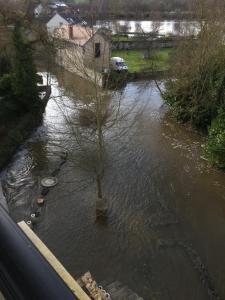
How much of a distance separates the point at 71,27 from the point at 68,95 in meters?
11.7

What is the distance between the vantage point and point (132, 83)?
2920 centimetres

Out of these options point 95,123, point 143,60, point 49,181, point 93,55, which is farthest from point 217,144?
point 143,60

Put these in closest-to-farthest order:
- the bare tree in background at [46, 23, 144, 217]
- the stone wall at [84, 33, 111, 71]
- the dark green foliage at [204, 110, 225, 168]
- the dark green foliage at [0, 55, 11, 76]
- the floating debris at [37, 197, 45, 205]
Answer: the stone wall at [84, 33, 111, 71], the bare tree in background at [46, 23, 144, 217], the floating debris at [37, 197, 45, 205], the dark green foliage at [204, 110, 225, 168], the dark green foliage at [0, 55, 11, 76]

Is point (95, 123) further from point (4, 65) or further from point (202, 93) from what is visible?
point (4, 65)

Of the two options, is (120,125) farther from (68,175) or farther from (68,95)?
(68,175)

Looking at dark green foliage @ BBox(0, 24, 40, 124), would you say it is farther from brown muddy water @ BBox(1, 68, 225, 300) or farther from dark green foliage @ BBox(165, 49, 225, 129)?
dark green foliage @ BBox(165, 49, 225, 129)

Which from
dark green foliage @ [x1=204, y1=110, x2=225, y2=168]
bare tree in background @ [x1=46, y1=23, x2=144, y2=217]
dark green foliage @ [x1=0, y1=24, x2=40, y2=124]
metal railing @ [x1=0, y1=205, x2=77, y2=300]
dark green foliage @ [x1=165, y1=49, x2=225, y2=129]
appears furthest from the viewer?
dark green foliage @ [x1=0, y1=24, x2=40, y2=124]

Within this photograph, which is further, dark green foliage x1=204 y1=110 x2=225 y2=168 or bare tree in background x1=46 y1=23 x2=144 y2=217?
dark green foliage x1=204 y1=110 x2=225 y2=168

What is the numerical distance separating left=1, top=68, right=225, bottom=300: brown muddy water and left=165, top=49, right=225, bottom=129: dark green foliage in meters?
1.18

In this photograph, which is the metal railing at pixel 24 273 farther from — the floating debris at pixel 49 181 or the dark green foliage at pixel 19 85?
the dark green foliage at pixel 19 85

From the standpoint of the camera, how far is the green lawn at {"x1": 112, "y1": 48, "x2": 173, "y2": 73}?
3134 centimetres

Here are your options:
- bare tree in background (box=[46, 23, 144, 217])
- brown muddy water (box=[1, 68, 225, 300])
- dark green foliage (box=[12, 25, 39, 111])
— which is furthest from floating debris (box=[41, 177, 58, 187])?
dark green foliage (box=[12, 25, 39, 111])

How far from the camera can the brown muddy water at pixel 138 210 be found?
10.1 metres

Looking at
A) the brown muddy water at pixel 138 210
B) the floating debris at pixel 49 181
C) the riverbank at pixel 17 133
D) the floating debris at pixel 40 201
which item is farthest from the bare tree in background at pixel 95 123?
the floating debris at pixel 40 201
